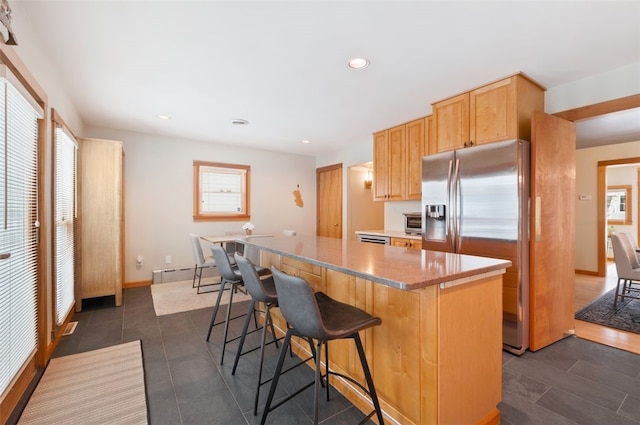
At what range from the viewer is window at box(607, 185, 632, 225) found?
6.93 metres

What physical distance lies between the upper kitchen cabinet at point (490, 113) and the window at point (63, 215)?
381cm

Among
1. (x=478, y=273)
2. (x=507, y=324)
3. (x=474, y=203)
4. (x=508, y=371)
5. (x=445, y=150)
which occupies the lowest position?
(x=508, y=371)

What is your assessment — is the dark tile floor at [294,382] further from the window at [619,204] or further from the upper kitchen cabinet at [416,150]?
the window at [619,204]

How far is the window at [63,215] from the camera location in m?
2.59

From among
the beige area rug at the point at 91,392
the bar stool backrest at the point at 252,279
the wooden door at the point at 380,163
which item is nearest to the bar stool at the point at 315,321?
the bar stool backrest at the point at 252,279

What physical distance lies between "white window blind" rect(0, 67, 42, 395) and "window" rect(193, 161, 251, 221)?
2999mm

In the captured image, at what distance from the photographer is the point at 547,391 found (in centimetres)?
194

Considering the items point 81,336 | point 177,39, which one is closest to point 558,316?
point 177,39

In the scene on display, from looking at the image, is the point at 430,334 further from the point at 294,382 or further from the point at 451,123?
the point at 451,123

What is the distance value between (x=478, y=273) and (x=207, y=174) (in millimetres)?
4897

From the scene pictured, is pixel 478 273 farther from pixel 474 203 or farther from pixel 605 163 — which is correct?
pixel 605 163

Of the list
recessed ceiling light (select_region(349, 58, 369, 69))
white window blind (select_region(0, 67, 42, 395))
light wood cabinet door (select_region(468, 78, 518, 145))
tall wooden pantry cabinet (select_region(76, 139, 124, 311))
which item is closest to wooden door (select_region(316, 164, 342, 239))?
light wood cabinet door (select_region(468, 78, 518, 145))

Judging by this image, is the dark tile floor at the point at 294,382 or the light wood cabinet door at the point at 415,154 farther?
the light wood cabinet door at the point at 415,154

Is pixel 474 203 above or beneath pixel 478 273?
above
